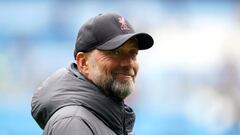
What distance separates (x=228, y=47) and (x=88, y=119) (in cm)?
336

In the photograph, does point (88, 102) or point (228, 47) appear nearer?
point (88, 102)

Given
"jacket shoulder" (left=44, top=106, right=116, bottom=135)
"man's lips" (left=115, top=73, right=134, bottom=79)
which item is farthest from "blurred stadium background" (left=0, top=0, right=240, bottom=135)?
"jacket shoulder" (left=44, top=106, right=116, bottom=135)

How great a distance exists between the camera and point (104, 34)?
1.88 metres

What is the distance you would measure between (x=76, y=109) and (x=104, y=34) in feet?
0.84

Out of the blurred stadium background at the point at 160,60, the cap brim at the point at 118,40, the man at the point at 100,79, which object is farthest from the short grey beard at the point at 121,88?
the blurred stadium background at the point at 160,60

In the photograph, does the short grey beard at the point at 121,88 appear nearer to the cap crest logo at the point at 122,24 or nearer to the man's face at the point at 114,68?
the man's face at the point at 114,68

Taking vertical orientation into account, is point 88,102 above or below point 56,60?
above

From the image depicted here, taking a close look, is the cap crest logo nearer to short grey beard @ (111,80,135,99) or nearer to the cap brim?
the cap brim

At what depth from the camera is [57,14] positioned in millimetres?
5020

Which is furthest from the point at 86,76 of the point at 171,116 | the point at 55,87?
the point at 171,116

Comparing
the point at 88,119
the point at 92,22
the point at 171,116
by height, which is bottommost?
the point at 171,116

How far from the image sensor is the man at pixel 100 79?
1806 mm

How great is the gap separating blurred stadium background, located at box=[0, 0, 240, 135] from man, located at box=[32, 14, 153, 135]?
292 cm

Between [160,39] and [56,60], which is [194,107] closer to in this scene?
[160,39]
